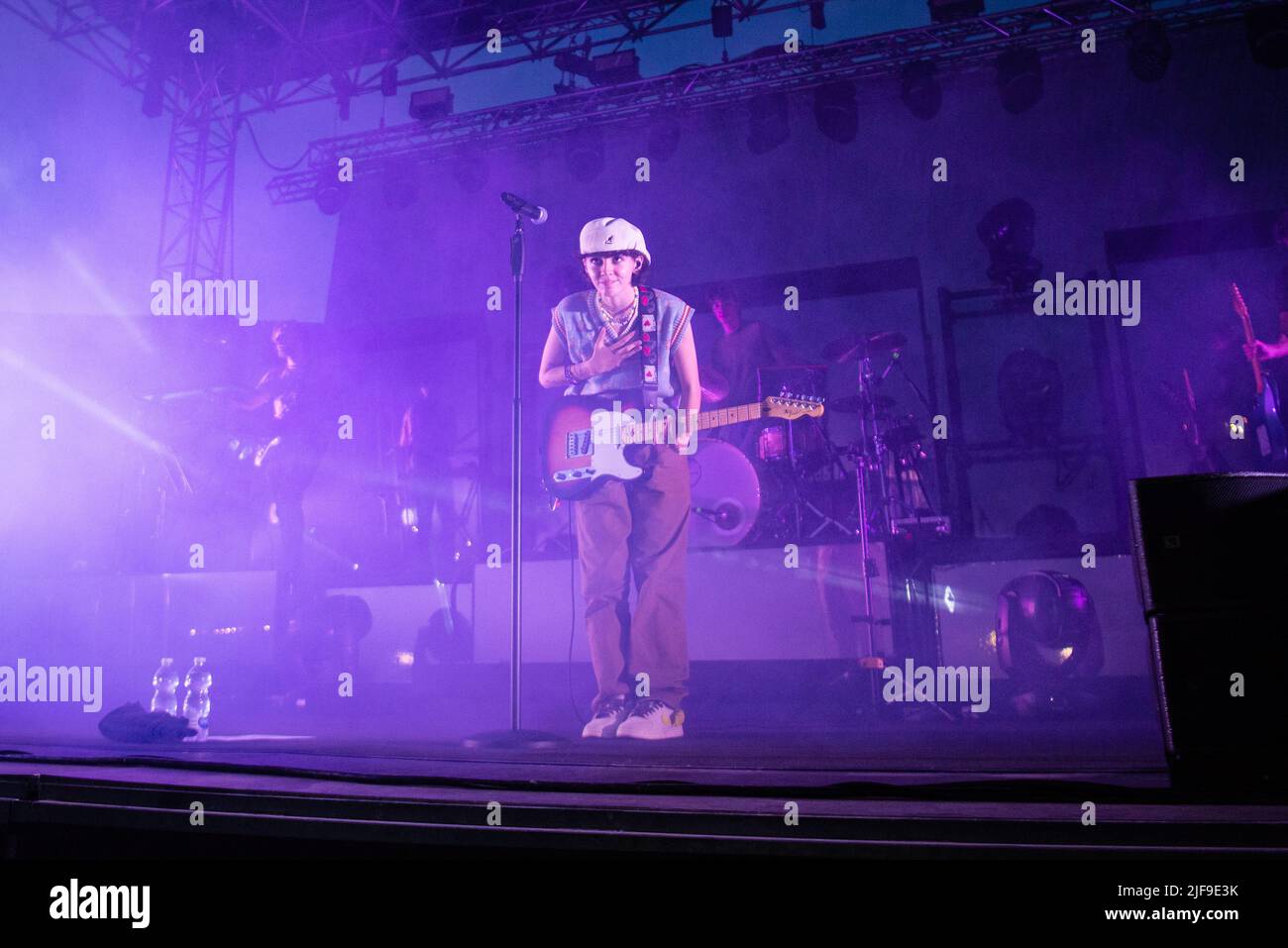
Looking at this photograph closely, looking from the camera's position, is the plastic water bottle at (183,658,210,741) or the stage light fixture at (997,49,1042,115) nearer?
the plastic water bottle at (183,658,210,741)

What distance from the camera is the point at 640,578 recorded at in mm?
4078

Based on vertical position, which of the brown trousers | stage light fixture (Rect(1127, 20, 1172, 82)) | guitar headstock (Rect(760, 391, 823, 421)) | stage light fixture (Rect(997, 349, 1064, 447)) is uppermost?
stage light fixture (Rect(1127, 20, 1172, 82))

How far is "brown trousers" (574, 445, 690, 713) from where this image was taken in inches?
156

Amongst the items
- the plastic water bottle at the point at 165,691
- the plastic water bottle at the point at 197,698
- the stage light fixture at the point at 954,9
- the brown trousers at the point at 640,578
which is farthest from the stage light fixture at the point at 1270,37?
the plastic water bottle at the point at 165,691

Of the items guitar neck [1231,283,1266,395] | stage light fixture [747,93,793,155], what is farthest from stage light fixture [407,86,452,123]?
guitar neck [1231,283,1266,395]

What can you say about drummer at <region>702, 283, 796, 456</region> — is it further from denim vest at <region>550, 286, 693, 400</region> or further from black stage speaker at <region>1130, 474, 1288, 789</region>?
black stage speaker at <region>1130, 474, 1288, 789</region>

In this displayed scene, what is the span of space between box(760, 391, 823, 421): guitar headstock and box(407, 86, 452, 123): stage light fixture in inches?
158

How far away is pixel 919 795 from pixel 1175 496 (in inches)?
38.0

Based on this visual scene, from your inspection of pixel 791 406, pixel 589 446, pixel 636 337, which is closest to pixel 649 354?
pixel 636 337

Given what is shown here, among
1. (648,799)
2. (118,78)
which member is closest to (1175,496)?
(648,799)

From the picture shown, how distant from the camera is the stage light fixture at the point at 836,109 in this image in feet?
23.2

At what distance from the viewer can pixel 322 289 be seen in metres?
6.85

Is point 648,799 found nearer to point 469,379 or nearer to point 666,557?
point 666,557

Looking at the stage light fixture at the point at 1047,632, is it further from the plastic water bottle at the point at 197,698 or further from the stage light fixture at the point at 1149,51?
the plastic water bottle at the point at 197,698
